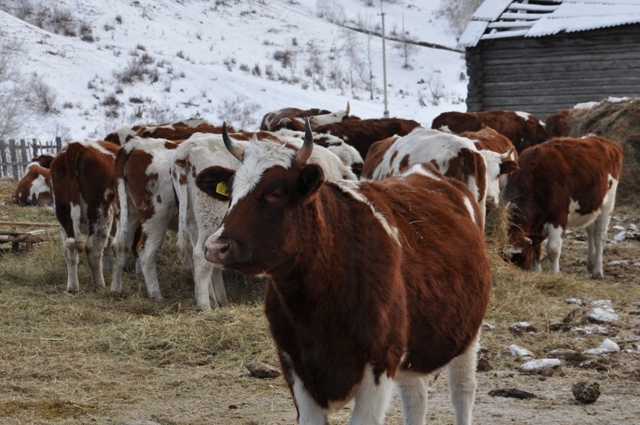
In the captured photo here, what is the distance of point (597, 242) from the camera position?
1153cm

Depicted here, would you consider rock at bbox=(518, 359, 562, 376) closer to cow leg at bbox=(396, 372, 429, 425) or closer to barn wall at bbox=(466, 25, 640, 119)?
cow leg at bbox=(396, 372, 429, 425)

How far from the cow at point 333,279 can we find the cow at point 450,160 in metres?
4.14

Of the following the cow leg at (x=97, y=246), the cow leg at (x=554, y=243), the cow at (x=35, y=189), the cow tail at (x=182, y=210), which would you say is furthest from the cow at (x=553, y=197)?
the cow at (x=35, y=189)

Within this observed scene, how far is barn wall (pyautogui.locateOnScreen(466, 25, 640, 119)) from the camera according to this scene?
76.5 feet

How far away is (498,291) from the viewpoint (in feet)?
30.6

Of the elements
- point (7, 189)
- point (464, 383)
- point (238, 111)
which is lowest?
point (7, 189)

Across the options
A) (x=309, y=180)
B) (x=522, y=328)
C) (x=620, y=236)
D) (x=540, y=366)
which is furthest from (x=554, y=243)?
(x=309, y=180)

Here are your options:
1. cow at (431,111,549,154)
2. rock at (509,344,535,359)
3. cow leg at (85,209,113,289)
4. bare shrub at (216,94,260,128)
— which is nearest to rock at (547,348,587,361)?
rock at (509,344,535,359)

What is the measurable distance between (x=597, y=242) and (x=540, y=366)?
5452 millimetres

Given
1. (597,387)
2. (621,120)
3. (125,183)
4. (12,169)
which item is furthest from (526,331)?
(12,169)

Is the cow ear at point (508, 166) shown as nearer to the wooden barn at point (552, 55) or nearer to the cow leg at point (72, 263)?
the cow leg at point (72, 263)

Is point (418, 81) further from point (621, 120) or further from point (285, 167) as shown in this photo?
point (285, 167)

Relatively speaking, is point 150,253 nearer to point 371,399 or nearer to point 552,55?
point 371,399

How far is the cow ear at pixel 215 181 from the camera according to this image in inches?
175
